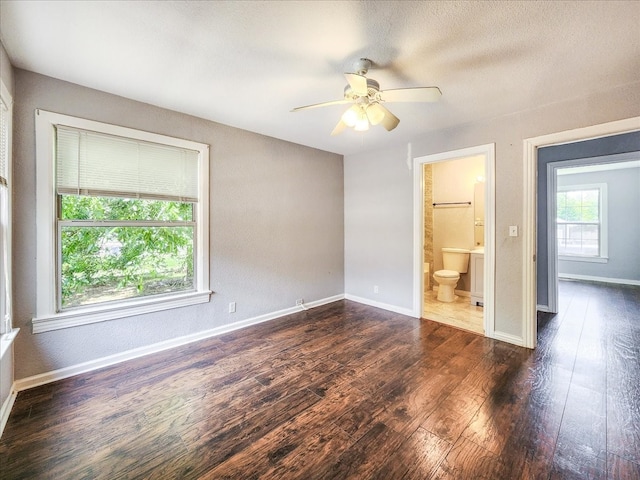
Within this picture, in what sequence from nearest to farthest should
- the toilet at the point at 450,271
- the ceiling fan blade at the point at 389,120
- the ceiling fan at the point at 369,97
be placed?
the ceiling fan at the point at 369,97, the ceiling fan blade at the point at 389,120, the toilet at the point at 450,271

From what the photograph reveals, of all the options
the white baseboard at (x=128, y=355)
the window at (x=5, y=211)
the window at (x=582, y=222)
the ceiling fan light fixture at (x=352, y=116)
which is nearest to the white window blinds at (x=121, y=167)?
the window at (x=5, y=211)

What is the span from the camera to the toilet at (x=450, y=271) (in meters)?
4.47

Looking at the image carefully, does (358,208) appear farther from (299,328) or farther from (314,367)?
(314,367)

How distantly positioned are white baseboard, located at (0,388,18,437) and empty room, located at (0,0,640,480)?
2 centimetres

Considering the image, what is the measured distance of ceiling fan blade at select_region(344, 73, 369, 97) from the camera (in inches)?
68.6

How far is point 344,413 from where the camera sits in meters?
1.87

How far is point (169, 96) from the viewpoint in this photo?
8.40 ft

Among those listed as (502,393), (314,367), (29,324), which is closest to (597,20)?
(502,393)

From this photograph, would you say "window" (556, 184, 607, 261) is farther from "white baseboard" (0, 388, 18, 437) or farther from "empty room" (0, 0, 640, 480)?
"white baseboard" (0, 388, 18, 437)

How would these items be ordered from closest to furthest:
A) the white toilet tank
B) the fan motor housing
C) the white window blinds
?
the fan motor housing, the white window blinds, the white toilet tank

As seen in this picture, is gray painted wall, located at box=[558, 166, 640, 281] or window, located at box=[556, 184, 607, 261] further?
window, located at box=[556, 184, 607, 261]

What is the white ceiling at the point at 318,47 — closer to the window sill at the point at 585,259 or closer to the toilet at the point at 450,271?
the toilet at the point at 450,271

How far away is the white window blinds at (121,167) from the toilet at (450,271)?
3.79 m

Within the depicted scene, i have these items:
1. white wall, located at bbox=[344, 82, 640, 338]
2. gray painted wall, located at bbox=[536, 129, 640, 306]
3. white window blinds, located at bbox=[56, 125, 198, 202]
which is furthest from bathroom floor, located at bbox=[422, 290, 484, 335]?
white window blinds, located at bbox=[56, 125, 198, 202]
